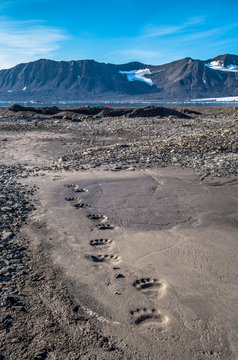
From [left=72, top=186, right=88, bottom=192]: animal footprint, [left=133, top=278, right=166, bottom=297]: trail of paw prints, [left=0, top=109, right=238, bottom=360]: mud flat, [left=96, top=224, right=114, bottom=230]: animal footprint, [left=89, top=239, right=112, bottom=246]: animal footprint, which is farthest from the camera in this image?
[left=72, top=186, right=88, bottom=192]: animal footprint

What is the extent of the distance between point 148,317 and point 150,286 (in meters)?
0.53

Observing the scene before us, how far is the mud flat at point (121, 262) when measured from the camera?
9.72 feet

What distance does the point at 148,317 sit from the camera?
3.27 m

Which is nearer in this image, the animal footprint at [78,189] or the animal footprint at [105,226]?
the animal footprint at [105,226]

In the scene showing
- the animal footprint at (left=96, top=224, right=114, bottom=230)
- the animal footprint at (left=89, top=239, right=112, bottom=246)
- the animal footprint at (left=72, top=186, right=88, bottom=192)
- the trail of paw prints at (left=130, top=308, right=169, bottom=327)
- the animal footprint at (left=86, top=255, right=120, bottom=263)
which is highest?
the animal footprint at (left=72, top=186, right=88, bottom=192)

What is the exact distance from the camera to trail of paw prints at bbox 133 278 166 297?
3.67 metres

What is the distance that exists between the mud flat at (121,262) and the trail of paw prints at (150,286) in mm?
17

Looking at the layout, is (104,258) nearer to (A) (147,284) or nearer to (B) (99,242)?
(B) (99,242)

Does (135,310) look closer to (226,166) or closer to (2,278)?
(2,278)

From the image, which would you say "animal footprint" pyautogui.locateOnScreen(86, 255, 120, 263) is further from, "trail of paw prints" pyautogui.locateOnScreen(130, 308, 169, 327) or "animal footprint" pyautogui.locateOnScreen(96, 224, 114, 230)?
"trail of paw prints" pyautogui.locateOnScreen(130, 308, 169, 327)

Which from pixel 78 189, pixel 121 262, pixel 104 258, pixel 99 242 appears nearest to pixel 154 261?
pixel 121 262

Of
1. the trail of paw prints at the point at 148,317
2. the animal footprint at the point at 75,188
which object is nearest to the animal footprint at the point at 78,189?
the animal footprint at the point at 75,188

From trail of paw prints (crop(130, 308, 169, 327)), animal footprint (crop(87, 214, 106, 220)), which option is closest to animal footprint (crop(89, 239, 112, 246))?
animal footprint (crop(87, 214, 106, 220))

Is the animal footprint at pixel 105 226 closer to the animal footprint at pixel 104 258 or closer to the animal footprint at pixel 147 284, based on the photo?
the animal footprint at pixel 104 258
